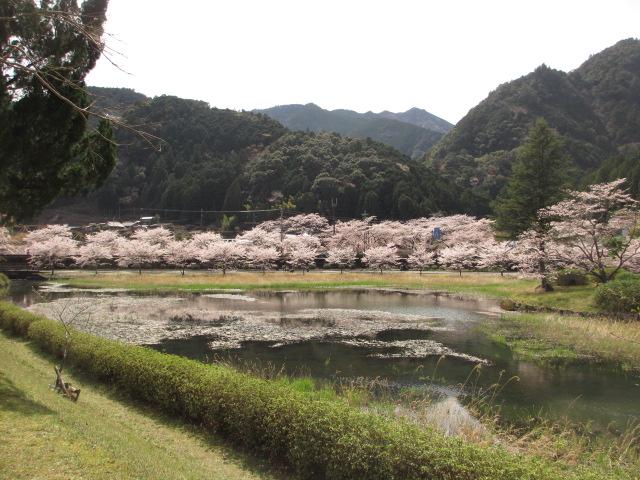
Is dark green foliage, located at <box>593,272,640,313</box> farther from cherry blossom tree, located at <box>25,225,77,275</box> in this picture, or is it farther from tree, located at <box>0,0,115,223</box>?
cherry blossom tree, located at <box>25,225,77,275</box>

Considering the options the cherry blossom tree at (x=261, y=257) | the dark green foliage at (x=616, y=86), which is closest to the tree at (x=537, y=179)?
the cherry blossom tree at (x=261, y=257)

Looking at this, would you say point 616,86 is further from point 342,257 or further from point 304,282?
point 304,282

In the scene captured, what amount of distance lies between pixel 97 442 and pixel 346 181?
79469mm

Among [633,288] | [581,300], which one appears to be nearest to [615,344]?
[633,288]

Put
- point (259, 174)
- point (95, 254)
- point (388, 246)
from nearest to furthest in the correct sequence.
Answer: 1. point (95, 254)
2. point (388, 246)
3. point (259, 174)

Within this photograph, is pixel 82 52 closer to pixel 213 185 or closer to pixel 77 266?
pixel 77 266

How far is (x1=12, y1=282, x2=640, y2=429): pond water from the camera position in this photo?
34.4 feet

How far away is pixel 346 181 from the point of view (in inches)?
3268

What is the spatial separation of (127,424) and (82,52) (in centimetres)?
791

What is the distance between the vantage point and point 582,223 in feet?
76.8

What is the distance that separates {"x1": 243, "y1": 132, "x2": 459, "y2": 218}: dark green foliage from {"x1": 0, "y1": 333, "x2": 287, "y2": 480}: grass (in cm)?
7105

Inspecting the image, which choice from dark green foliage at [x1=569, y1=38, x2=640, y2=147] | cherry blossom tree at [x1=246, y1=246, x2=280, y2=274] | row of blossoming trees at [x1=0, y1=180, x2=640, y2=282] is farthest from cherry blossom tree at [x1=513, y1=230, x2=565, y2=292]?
dark green foliage at [x1=569, y1=38, x2=640, y2=147]

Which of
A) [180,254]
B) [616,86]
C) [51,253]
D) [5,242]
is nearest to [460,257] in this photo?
[180,254]

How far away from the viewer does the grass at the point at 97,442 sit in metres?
4.66
